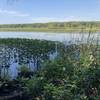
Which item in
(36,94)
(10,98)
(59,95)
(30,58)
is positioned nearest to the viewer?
(59,95)

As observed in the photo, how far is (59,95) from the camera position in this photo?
4.30 metres

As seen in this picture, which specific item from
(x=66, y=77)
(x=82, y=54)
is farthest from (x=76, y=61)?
(x=66, y=77)

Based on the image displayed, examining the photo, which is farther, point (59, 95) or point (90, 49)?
point (90, 49)

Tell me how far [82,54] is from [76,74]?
66cm

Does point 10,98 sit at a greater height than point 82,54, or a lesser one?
lesser

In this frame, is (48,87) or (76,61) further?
→ (76,61)

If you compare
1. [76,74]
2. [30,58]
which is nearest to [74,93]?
[76,74]

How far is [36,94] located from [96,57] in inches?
48.3

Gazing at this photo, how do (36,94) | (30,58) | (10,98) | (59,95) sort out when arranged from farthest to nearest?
(30,58) → (10,98) → (36,94) → (59,95)

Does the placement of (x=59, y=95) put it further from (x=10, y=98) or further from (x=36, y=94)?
(x=10, y=98)

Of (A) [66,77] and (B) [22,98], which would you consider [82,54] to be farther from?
(B) [22,98]

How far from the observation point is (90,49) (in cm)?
544

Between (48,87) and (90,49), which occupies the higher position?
(90,49)

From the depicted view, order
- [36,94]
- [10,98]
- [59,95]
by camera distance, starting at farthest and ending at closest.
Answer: [10,98] → [36,94] → [59,95]
